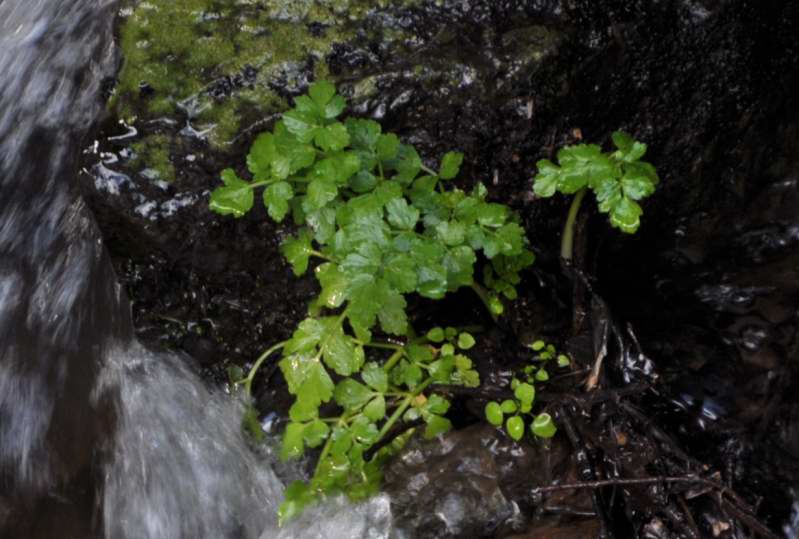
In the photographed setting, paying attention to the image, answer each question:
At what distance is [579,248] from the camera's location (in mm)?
2787

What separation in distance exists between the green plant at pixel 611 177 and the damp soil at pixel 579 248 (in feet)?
1.04

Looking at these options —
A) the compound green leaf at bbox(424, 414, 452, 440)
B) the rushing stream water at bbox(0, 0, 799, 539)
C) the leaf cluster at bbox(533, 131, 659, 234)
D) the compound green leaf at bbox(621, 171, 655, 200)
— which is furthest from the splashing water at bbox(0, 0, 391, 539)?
the compound green leaf at bbox(621, 171, 655, 200)

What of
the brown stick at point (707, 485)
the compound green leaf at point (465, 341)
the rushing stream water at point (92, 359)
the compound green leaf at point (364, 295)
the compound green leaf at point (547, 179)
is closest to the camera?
the brown stick at point (707, 485)

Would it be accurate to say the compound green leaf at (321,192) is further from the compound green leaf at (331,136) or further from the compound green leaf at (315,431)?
the compound green leaf at (315,431)

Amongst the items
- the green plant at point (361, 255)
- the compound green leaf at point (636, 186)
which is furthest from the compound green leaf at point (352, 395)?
the compound green leaf at point (636, 186)

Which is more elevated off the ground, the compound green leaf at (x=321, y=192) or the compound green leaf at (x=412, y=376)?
the compound green leaf at (x=321, y=192)

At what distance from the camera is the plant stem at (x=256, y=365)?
111 inches

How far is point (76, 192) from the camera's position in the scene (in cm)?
302

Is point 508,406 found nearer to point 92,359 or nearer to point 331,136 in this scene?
point 331,136

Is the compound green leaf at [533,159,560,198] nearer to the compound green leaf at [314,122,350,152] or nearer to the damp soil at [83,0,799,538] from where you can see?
the damp soil at [83,0,799,538]

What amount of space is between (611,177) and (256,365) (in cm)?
Answer: 126

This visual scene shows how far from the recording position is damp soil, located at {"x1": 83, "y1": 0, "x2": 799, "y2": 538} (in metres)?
2.57

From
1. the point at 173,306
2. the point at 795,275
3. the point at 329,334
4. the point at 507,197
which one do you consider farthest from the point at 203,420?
the point at 795,275

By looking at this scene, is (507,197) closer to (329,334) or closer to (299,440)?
(329,334)
